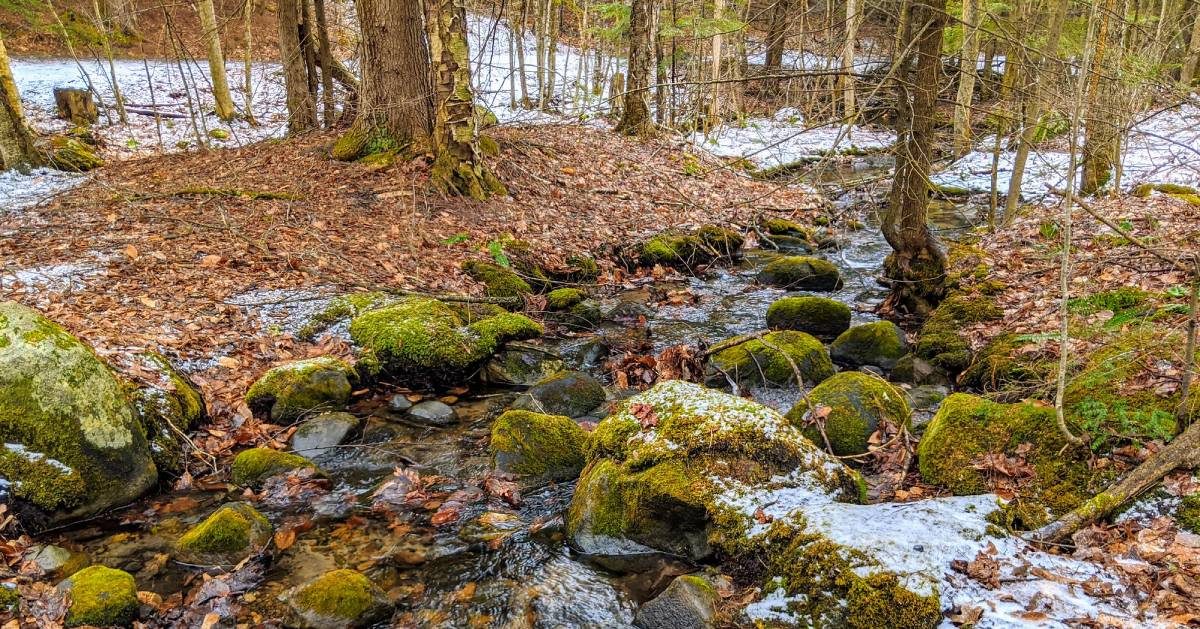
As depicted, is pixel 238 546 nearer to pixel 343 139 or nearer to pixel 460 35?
pixel 460 35

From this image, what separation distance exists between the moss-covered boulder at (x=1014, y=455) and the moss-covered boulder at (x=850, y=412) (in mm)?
507

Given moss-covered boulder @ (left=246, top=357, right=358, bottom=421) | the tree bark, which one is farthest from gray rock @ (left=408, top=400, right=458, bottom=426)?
Answer: the tree bark

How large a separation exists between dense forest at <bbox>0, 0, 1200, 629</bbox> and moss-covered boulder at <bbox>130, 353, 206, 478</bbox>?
1.1 inches

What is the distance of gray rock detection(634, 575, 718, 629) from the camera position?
137 inches

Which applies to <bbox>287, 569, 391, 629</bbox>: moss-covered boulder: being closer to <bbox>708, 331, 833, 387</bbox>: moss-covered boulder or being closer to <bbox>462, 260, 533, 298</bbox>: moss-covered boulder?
<bbox>708, 331, 833, 387</bbox>: moss-covered boulder

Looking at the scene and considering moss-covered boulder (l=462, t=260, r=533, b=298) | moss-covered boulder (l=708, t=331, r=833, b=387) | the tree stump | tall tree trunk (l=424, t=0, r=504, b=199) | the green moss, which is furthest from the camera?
the tree stump

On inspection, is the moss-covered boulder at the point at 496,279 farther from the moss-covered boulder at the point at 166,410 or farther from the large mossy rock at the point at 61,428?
the large mossy rock at the point at 61,428

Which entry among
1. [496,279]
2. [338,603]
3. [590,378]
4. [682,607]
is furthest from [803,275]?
[338,603]

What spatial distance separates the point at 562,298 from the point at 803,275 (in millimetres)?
3979

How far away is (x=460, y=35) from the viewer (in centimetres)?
1009

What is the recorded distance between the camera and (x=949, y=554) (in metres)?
3.33

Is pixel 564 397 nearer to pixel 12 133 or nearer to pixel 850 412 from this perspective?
pixel 850 412

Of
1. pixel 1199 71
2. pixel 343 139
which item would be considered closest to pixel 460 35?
pixel 343 139

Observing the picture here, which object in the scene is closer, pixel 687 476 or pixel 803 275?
pixel 687 476
